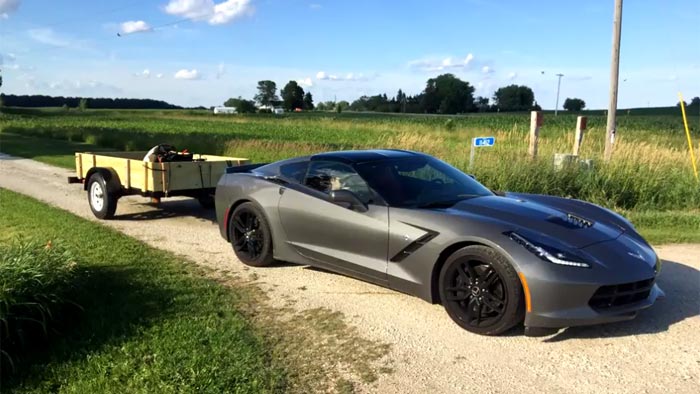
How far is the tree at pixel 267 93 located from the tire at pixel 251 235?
155942mm

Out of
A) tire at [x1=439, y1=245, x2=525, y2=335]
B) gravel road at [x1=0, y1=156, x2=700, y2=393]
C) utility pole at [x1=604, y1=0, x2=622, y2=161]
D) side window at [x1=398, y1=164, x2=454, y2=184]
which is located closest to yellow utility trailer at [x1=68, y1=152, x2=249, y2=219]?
gravel road at [x1=0, y1=156, x2=700, y2=393]

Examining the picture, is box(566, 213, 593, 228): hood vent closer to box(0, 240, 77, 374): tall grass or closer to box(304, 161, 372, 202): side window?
box(304, 161, 372, 202): side window

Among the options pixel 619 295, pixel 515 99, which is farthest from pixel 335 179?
pixel 515 99

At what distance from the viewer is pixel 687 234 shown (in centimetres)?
775

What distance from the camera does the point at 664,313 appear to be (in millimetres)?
4707

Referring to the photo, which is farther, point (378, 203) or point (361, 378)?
point (378, 203)

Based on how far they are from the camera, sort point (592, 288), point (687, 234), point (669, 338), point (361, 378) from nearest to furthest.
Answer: point (361, 378)
point (592, 288)
point (669, 338)
point (687, 234)

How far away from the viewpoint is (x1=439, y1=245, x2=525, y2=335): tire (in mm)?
4016

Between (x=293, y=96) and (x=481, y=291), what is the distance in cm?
14831

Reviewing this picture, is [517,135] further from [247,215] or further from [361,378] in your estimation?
[361,378]

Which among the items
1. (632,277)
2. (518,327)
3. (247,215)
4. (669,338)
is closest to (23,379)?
(247,215)

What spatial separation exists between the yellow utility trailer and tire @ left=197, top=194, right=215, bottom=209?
0.05 ft

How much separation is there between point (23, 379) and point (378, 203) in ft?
9.61

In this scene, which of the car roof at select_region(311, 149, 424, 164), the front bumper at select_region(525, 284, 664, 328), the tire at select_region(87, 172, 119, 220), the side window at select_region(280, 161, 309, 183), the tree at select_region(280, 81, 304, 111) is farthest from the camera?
the tree at select_region(280, 81, 304, 111)
